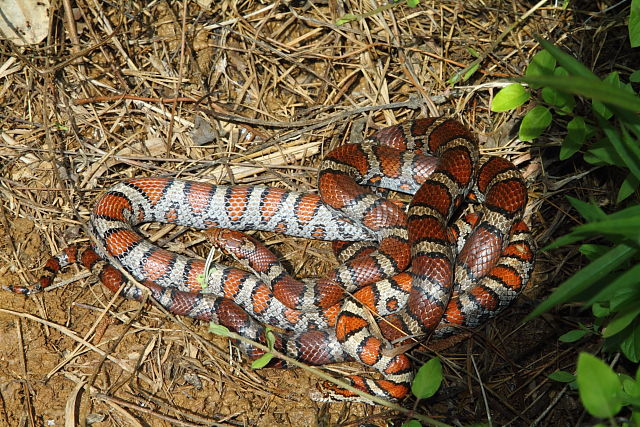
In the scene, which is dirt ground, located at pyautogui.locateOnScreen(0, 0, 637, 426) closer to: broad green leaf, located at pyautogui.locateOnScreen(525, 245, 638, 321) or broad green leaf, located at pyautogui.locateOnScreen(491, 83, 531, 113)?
broad green leaf, located at pyautogui.locateOnScreen(491, 83, 531, 113)

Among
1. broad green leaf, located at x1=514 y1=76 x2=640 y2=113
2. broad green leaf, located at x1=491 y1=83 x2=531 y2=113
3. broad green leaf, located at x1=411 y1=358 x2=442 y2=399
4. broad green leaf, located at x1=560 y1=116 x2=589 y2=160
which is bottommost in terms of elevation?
broad green leaf, located at x1=411 y1=358 x2=442 y2=399

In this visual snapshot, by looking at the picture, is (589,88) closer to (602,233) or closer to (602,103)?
(602,233)

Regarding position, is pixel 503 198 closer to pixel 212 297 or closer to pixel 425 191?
pixel 425 191

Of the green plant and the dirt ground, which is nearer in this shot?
the green plant

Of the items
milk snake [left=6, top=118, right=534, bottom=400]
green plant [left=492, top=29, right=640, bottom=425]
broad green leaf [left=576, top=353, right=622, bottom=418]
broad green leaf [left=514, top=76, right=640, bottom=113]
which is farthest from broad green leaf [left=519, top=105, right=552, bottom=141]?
broad green leaf [left=576, top=353, right=622, bottom=418]

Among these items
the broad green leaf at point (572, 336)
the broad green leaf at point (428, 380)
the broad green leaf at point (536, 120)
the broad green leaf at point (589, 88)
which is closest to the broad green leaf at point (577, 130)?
the broad green leaf at point (536, 120)

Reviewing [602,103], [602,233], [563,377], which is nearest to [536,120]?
[602,103]
